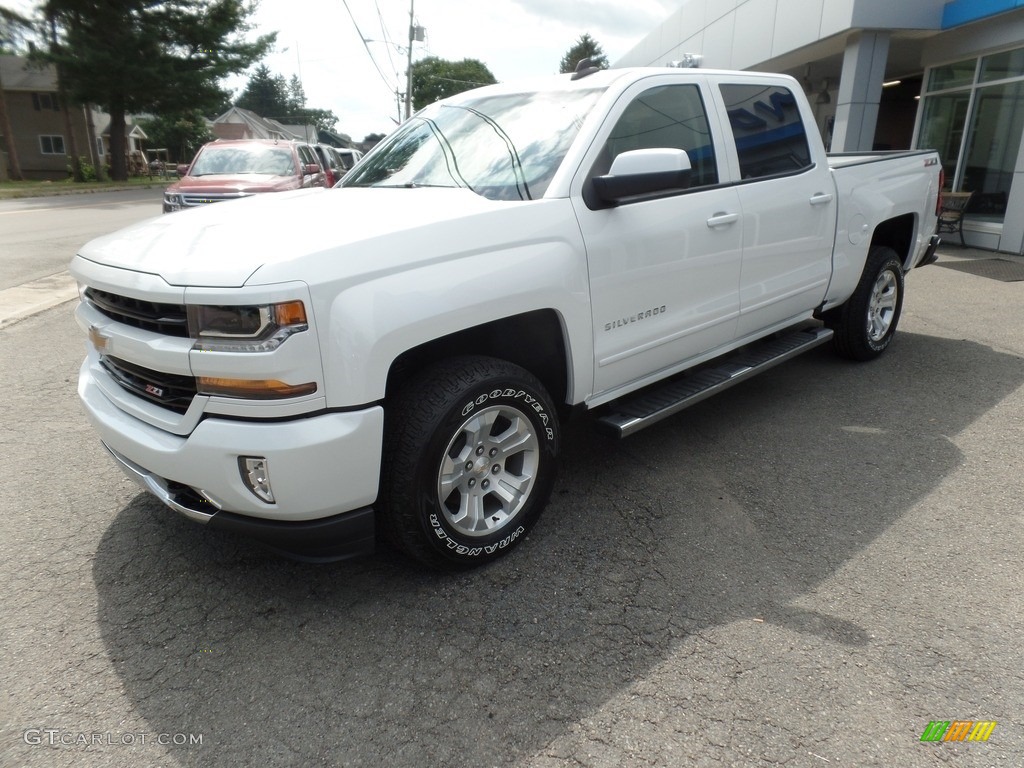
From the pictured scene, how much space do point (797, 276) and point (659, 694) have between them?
2.99 meters

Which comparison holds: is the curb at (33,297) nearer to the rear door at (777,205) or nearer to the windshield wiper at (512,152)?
the windshield wiper at (512,152)

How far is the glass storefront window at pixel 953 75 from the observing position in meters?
11.8

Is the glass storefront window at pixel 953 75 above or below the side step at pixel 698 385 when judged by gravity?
above

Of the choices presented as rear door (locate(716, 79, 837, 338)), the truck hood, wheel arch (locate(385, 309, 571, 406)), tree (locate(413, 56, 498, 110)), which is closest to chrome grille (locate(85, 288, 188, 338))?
the truck hood

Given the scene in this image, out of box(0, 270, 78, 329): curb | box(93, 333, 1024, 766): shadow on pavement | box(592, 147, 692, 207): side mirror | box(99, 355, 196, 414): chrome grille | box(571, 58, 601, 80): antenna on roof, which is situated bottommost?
box(0, 270, 78, 329): curb

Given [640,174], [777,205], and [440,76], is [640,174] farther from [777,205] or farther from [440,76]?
[440,76]

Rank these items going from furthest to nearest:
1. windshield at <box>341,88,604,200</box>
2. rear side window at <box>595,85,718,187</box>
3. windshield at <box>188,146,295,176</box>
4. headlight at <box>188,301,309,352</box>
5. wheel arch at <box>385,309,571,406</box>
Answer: windshield at <box>188,146,295,176</box>
rear side window at <box>595,85,718,187</box>
windshield at <box>341,88,604,200</box>
wheel arch at <box>385,309,571,406</box>
headlight at <box>188,301,309,352</box>

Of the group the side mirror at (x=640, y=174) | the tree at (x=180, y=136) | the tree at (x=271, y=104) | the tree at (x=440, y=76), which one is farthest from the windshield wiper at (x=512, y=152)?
the tree at (x=271, y=104)

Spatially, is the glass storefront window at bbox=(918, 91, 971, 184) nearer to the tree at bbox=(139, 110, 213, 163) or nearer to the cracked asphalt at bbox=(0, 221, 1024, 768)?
the cracked asphalt at bbox=(0, 221, 1024, 768)

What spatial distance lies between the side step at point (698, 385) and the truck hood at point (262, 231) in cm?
118

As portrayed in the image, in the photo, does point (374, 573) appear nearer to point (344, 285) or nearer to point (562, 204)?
point (344, 285)

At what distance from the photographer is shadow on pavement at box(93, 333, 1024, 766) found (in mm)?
2277

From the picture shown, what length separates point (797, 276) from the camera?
4477 mm

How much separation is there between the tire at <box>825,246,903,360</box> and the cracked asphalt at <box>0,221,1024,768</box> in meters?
1.43
